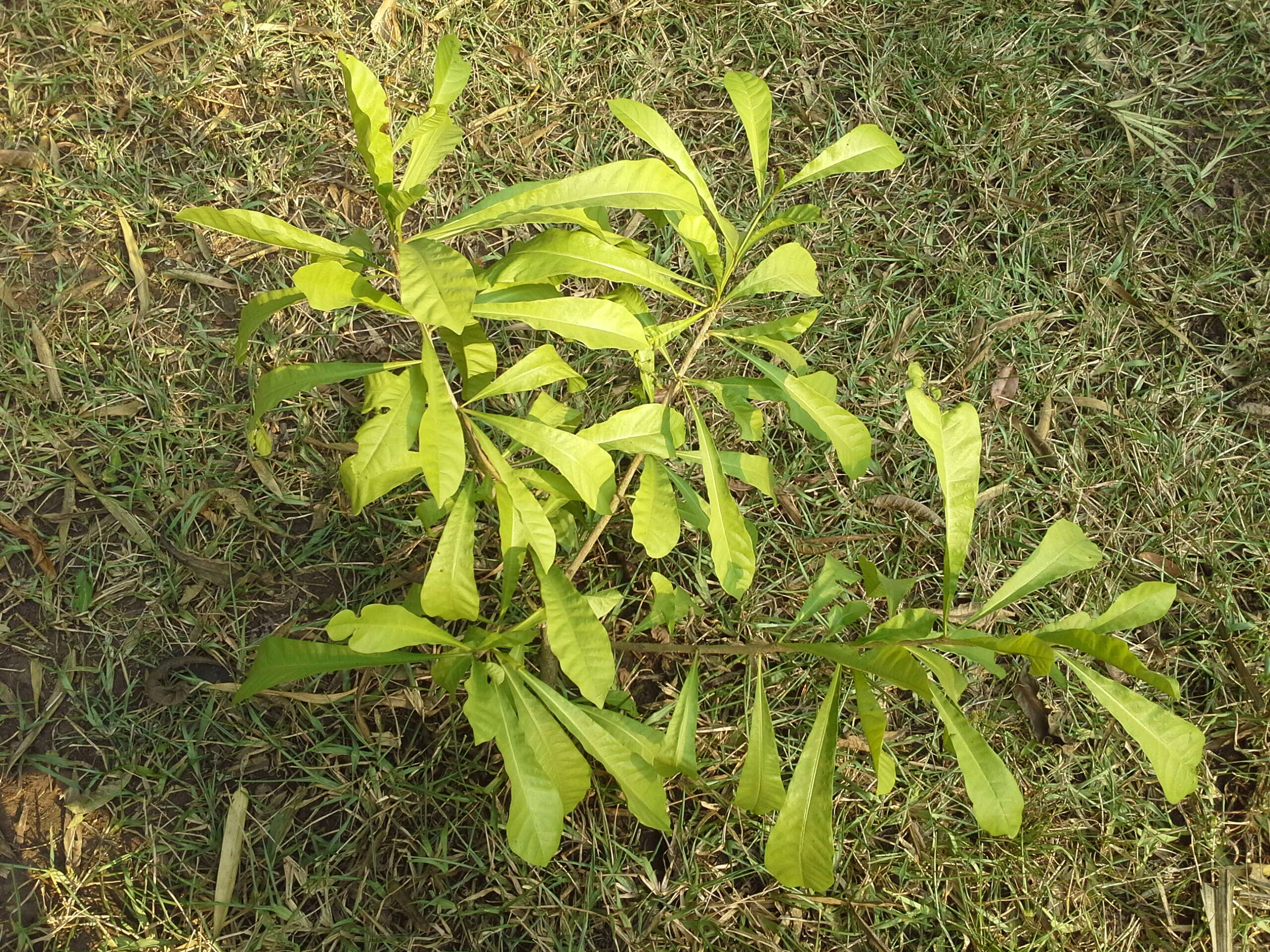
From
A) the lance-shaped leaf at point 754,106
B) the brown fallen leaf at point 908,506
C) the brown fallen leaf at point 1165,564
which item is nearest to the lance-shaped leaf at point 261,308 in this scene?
the lance-shaped leaf at point 754,106

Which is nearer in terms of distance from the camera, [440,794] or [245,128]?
[440,794]

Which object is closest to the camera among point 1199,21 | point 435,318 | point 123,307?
point 435,318

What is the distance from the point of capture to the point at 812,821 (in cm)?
148

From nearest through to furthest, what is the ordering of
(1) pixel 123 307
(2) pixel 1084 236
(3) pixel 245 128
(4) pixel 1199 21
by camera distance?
(1) pixel 123 307 → (3) pixel 245 128 → (2) pixel 1084 236 → (4) pixel 1199 21

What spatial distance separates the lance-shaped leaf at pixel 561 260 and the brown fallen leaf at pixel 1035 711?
57.5 inches

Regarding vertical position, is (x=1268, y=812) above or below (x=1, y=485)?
below

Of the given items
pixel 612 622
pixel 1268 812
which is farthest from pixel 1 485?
pixel 1268 812

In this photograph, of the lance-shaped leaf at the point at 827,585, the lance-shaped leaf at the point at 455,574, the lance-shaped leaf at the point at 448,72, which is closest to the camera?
the lance-shaped leaf at the point at 448,72

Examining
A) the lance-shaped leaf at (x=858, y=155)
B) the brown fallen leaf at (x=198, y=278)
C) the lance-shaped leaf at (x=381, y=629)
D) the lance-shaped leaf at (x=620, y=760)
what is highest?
the lance-shaped leaf at (x=858, y=155)

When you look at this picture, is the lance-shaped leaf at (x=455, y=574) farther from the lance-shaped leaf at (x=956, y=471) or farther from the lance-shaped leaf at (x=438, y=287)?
the lance-shaped leaf at (x=956, y=471)

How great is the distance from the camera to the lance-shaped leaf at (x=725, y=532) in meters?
1.44

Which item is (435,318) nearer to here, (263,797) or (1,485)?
(263,797)

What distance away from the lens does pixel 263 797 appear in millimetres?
1991

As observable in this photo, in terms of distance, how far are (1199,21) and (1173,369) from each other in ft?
3.99
